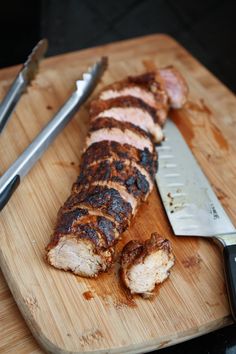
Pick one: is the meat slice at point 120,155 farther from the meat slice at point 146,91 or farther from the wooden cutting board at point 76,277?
the meat slice at point 146,91

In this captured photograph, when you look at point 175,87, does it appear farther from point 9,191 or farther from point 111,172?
point 9,191

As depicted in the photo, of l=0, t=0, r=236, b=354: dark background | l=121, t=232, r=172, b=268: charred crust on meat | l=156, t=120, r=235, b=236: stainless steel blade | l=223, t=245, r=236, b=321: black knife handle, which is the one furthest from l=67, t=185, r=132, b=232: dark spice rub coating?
l=0, t=0, r=236, b=354: dark background

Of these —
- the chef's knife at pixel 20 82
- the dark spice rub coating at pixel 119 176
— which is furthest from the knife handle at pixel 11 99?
the dark spice rub coating at pixel 119 176

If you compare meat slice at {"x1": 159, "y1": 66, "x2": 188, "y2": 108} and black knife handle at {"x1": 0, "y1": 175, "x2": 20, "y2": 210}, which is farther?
meat slice at {"x1": 159, "y1": 66, "x2": 188, "y2": 108}

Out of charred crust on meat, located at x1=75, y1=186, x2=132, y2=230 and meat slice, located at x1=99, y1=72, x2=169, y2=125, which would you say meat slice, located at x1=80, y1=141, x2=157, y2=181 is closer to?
charred crust on meat, located at x1=75, y1=186, x2=132, y2=230

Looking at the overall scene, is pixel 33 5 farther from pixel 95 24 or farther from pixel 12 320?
pixel 12 320

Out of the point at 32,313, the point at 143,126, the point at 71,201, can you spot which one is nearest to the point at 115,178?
the point at 71,201
